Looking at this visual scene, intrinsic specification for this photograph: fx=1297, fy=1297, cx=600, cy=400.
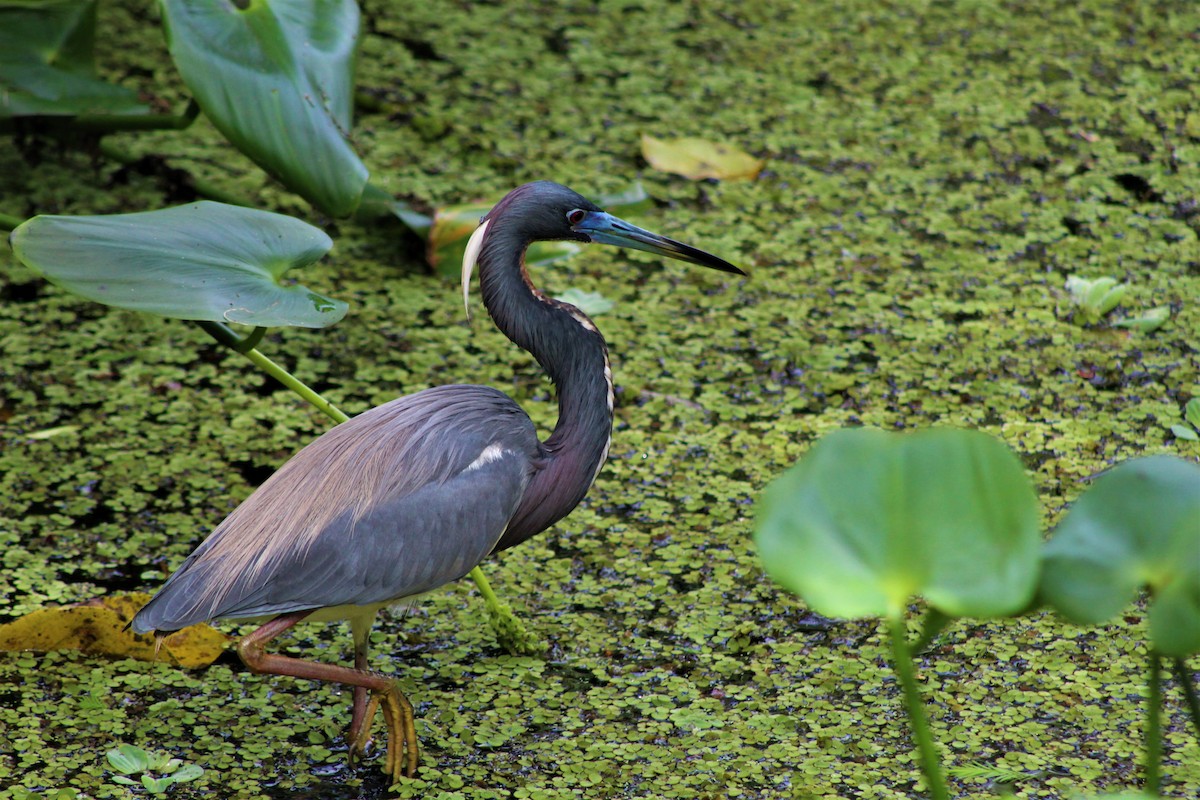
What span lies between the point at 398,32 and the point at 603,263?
144cm

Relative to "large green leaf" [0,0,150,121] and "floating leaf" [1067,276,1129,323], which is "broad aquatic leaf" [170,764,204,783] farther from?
"floating leaf" [1067,276,1129,323]

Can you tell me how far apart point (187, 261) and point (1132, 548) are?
57.1 inches

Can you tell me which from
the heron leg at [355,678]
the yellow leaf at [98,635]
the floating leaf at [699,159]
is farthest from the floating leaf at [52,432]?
the floating leaf at [699,159]

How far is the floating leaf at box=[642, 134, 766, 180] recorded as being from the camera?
3.68 meters

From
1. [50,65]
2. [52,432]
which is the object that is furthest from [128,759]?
[50,65]

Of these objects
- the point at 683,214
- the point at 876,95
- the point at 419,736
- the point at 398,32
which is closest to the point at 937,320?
the point at 683,214

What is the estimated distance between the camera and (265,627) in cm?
196

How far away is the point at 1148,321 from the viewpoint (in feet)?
9.91

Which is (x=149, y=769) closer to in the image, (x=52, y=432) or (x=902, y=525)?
(x=52, y=432)

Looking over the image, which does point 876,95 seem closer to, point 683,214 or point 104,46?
point 683,214

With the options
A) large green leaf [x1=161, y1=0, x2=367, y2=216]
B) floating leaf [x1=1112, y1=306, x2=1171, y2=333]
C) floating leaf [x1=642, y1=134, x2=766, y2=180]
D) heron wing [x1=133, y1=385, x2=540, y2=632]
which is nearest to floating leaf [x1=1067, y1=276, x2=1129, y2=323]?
floating leaf [x1=1112, y1=306, x2=1171, y2=333]

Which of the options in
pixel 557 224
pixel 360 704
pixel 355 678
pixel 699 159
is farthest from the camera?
pixel 699 159

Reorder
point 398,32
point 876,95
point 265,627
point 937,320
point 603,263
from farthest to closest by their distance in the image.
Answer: point 398,32 < point 876,95 < point 603,263 < point 937,320 < point 265,627

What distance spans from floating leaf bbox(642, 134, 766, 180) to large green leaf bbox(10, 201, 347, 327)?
1667mm
